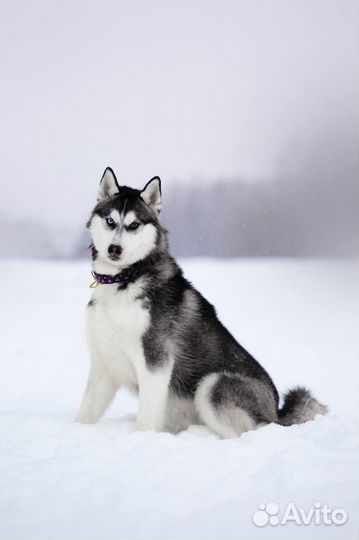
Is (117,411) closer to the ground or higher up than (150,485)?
closer to the ground

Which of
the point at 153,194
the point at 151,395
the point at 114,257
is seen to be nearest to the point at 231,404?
the point at 151,395

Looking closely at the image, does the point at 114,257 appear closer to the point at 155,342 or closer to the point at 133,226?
the point at 133,226

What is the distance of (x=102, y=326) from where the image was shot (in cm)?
562

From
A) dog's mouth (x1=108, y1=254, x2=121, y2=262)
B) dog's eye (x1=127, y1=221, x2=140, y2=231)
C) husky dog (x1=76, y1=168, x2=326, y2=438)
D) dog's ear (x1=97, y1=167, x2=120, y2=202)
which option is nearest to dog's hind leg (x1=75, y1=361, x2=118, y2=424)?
husky dog (x1=76, y1=168, x2=326, y2=438)

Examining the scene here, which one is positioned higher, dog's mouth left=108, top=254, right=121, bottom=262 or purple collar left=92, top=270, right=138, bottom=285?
dog's mouth left=108, top=254, right=121, bottom=262

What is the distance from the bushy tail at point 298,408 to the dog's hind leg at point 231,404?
358 mm

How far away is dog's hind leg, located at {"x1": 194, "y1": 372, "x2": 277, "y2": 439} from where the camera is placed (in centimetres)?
550

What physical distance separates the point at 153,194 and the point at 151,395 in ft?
5.68

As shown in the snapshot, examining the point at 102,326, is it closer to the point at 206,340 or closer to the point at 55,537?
the point at 206,340

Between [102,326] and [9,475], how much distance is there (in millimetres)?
1435

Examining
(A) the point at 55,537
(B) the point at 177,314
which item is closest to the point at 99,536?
(A) the point at 55,537

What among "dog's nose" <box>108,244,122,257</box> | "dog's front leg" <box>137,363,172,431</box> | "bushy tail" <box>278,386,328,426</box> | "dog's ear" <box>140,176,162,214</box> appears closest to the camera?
"dog's front leg" <box>137,363,172,431</box>

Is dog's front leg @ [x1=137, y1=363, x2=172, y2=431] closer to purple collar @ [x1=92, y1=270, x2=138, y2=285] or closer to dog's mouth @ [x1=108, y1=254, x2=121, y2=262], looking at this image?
purple collar @ [x1=92, y1=270, x2=138, y2=285]

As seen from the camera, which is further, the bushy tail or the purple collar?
the bushy tail
